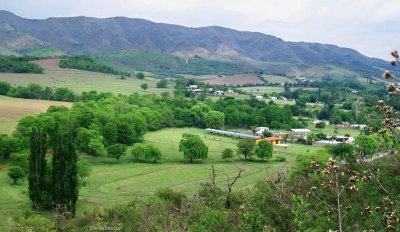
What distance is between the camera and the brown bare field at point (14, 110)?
232ft

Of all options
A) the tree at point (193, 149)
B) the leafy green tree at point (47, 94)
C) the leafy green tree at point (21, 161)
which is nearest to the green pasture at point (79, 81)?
the leafy green tree at point (47, 94)

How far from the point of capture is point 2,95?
102438mm

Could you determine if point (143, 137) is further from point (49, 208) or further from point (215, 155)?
point (49, 208)

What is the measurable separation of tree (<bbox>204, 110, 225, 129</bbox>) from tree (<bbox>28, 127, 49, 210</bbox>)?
2276 inches

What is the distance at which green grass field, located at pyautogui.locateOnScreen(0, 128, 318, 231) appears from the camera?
39.2 metres

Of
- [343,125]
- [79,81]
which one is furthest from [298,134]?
[79,81]

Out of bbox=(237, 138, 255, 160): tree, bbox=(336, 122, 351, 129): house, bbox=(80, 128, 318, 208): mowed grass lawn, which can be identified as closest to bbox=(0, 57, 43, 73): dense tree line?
bbox=(80, 128, 318, 208): mowed grass lawn

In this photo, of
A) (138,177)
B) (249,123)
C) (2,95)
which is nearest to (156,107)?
(249,123)

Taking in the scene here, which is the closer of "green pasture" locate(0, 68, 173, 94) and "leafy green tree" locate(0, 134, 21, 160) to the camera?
"leafy green tree" locate(0, 134, 21, 160)

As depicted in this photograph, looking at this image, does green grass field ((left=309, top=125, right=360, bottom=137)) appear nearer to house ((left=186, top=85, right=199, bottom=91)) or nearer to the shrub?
house ((left=186, top=85, right=199, bottom=91))

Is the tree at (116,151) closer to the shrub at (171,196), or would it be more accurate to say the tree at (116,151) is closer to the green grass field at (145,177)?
the green grass field at (145,177)

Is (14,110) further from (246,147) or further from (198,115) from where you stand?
(246,147)

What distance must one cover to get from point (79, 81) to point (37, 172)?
10220cm

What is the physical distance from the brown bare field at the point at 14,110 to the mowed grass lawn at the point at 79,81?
22190 millimetres
